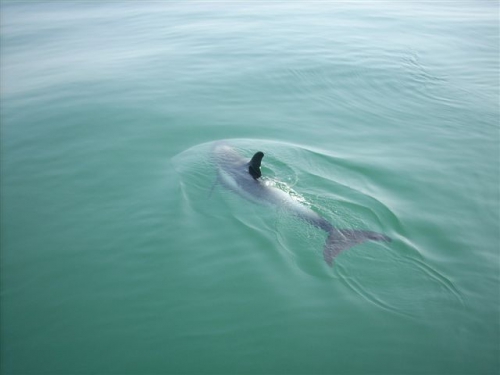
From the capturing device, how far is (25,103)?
18250 mm

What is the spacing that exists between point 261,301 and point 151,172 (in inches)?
264

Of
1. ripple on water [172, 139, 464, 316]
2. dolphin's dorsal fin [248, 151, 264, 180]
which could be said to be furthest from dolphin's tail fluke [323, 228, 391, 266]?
dolphin's dorsal fin [248, 151, 264, 180]

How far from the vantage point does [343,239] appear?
32.3ft

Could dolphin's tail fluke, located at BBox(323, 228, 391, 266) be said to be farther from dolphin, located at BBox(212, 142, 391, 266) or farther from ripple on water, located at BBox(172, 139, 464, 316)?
ripple on water, located at BBox(172, 139, 464, 316)

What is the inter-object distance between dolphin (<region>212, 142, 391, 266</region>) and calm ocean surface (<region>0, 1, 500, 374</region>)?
0.88ft

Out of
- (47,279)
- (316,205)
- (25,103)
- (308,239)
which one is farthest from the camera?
(25,103)

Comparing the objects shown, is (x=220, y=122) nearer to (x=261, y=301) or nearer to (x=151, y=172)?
(x=151, y=172)

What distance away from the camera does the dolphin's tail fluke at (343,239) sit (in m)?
9.55

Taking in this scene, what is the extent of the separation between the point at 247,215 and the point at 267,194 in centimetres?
96

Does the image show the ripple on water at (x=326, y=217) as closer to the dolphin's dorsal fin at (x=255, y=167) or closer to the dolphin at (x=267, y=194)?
the dolphin at (x=267, y=194)

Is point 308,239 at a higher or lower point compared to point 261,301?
higher

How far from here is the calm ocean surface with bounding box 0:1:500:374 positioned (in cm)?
783

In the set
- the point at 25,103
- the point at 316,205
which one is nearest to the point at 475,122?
the point at 316,205

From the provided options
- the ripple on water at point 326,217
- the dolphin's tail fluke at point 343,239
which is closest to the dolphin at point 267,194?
the dolphin's tail fluke at point 343,239
